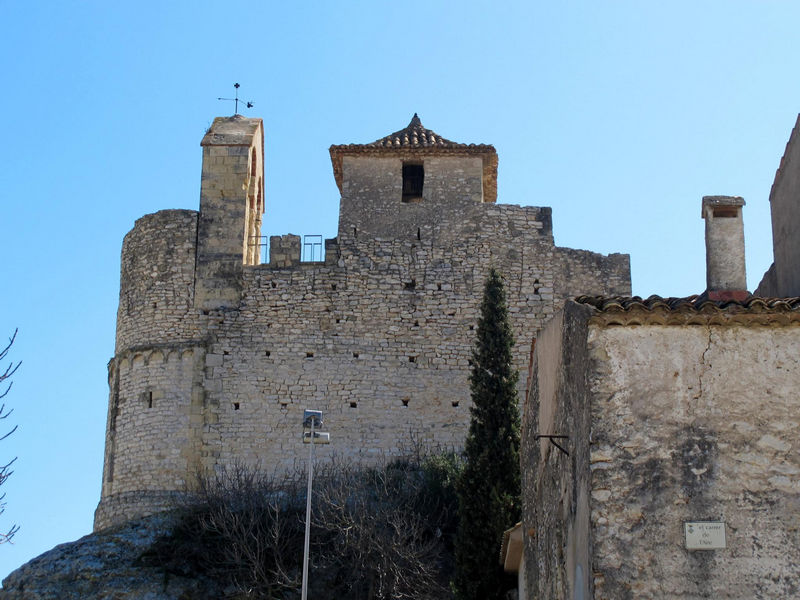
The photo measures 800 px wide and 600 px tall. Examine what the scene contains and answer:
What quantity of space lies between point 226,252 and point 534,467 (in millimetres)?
15233

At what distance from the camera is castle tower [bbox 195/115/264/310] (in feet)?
93.5

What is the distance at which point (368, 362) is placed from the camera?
91.5 ft

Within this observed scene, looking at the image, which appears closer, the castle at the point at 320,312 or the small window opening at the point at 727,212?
the small window opening at the point at 727,212

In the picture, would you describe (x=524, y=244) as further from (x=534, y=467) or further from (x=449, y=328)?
(x=534, y=467)

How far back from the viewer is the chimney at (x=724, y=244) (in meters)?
15.5

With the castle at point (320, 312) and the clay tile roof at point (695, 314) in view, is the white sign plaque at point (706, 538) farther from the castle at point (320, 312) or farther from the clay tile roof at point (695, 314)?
the castle at point (320, 312)

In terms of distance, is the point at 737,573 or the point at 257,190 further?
the point at 257,190

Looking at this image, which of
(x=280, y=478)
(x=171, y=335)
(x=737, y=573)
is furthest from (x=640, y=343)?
(x=171, y=335)

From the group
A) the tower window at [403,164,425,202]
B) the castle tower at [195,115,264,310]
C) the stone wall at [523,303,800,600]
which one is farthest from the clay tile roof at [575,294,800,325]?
the tower window at [403,164,425,202]

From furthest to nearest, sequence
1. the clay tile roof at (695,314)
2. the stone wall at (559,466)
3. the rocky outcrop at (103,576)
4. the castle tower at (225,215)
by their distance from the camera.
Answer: the castle tower at (225,215) → the rocky outcrop at (103,576) → the stone wall at (559,466) → the clay tile roof at (695,314)

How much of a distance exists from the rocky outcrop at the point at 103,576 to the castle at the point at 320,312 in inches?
99.6

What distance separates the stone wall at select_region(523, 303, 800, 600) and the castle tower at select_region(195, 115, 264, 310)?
706 inches

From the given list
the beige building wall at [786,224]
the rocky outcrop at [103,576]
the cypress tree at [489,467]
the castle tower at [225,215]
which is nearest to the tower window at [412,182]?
the castle tower at [225,215]

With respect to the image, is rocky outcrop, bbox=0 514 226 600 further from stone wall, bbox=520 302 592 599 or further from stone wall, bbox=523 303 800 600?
stone wall, bbox=523 303 800 600
